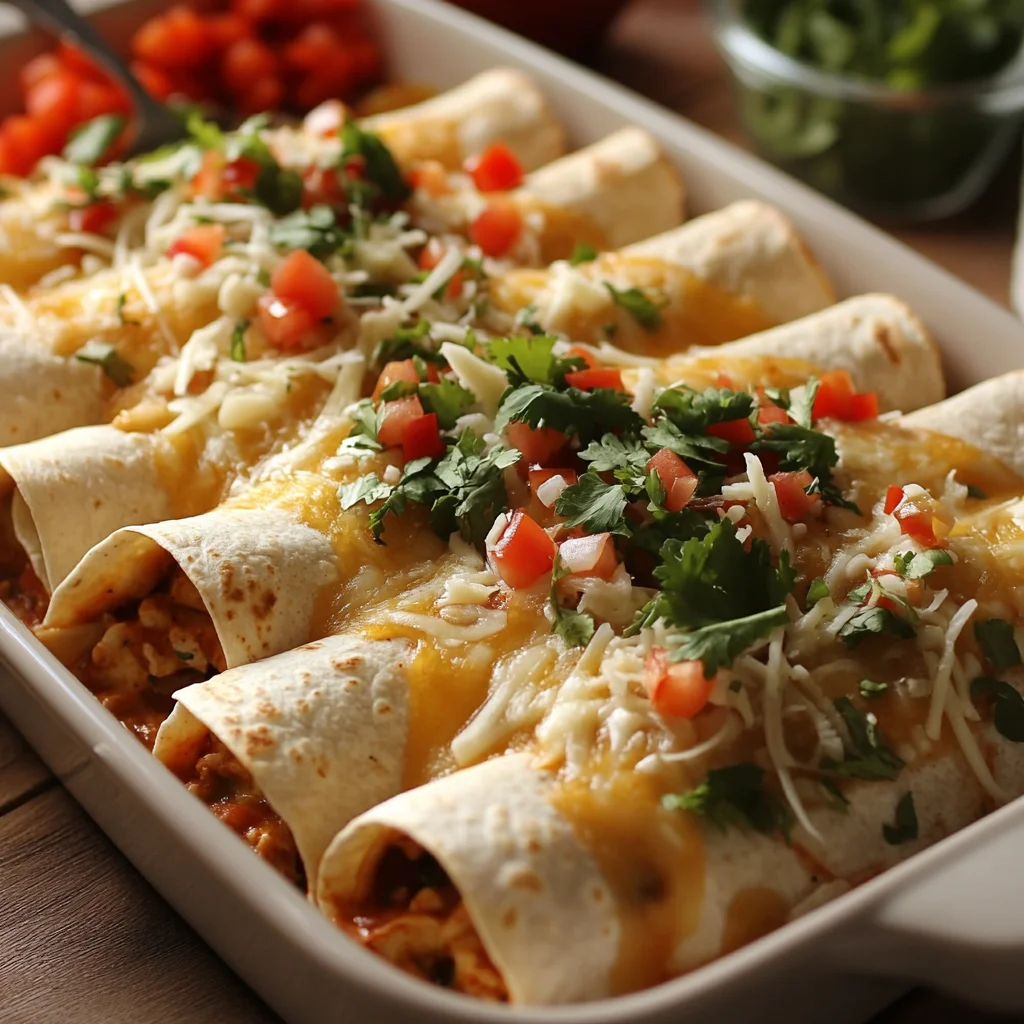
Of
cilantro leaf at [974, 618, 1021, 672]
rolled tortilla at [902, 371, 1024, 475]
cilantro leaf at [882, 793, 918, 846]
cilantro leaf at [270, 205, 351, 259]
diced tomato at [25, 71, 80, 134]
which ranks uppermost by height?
diced tomato at [25, 71, 80, 134]

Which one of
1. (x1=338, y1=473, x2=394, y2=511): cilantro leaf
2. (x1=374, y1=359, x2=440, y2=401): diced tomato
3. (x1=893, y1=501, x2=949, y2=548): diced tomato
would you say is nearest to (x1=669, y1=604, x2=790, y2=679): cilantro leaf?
(x1=893, y1=501, x2=949, y2=548): diced tomato

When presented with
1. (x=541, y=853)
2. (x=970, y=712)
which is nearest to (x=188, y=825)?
(x=541, y=853)

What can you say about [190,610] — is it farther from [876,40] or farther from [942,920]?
[876,40]

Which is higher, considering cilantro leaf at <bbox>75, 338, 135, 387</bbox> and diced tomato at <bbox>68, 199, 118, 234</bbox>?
diced tomato at <bbox>68, 199, 118, 234</bbox>

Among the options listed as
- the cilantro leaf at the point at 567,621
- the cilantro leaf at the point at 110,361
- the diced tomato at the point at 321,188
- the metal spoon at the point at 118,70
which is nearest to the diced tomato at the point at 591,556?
the cilantro leaf at the point at 567,621

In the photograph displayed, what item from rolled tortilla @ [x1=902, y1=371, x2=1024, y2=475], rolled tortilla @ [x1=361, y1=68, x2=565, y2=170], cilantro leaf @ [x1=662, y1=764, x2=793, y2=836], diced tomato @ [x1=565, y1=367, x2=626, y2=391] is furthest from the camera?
rolled tortilla @ [x1=361, y1=68, x2=565, y2=170]

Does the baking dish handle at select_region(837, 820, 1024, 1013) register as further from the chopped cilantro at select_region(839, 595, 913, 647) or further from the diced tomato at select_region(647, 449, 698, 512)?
the diced tomato at select_region(647, 449, 698, 512)

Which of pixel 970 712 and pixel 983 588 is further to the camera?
pixel 983 588
